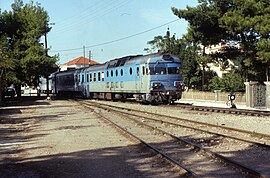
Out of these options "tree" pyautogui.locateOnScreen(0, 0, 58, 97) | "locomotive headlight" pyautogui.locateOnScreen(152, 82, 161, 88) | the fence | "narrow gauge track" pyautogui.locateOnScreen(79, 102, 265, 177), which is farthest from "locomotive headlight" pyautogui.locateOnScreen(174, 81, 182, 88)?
"tree" pyautogui.locateOnScreen(0, 0, 58, 97)

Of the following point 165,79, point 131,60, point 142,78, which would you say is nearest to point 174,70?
point 165,79

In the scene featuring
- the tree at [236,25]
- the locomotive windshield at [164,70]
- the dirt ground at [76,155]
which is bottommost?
the dirt ground at [76,155]

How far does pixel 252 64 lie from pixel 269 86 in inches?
310

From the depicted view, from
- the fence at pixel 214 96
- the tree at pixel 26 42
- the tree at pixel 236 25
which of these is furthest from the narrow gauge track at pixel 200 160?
the tree at pixel 26 42

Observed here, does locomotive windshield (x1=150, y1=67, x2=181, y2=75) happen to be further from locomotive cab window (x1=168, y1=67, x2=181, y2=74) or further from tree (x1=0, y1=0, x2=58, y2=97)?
tree (x1=0, y1=0, x2=58, y2=97)

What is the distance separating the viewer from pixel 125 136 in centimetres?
1348

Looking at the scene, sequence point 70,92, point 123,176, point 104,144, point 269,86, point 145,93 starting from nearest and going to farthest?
point 123,176
point 104,144
point 269,86
point 145,93
point 70,92

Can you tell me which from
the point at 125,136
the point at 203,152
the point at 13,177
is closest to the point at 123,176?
the point at 13,177

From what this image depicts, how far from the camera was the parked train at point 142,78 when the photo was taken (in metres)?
26.6

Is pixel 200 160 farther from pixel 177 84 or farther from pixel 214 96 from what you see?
pixel 214 96

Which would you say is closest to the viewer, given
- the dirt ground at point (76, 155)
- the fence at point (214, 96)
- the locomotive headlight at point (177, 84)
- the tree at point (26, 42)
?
the dirt ground at point (76, 155)

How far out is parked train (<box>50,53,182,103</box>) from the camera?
2661 cm

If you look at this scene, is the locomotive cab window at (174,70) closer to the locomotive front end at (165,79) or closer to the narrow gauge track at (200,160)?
the locomotive front end at (165,79)

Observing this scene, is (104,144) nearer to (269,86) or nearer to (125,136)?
(125,136)
